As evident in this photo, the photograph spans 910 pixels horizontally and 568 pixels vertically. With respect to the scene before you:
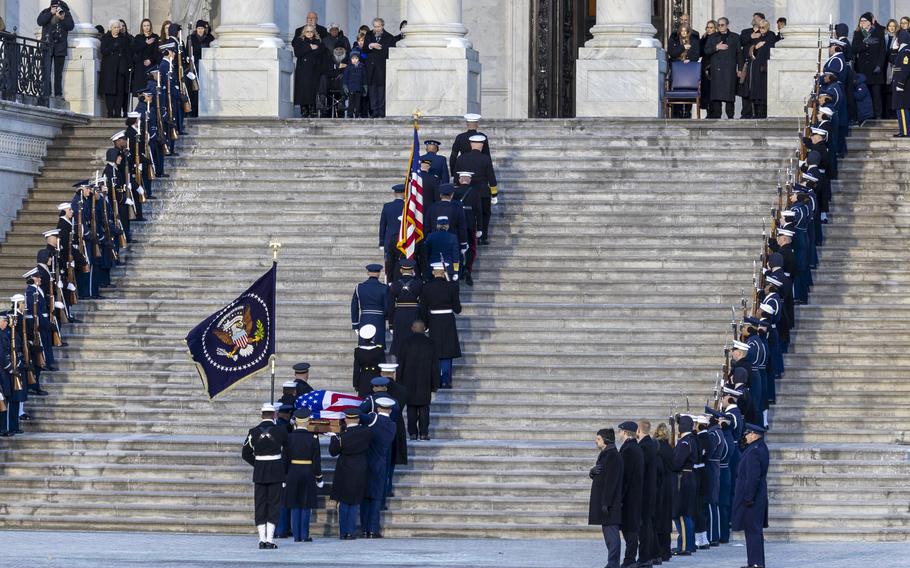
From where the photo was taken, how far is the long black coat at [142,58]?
38.9 meters

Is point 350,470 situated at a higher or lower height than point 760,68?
lower

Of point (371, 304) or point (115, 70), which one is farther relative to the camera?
point (115, 70)

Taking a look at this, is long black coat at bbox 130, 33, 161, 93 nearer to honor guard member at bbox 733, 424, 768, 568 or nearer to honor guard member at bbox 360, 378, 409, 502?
honor guard member at bbox 360, 378, 409, 502

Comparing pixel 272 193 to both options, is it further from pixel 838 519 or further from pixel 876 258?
pixel 838 519

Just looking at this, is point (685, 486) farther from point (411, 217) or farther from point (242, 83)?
point (242, 83)

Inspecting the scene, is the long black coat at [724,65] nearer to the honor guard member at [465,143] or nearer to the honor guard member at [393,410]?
the honor guard member at [465,143]

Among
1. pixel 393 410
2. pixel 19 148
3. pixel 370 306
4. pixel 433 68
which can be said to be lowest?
pixel 393 410

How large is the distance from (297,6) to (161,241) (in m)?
10.1

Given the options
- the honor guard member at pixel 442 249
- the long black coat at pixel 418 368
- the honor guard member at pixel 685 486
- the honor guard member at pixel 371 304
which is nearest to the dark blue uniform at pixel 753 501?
the honor guard member at pixel 685 486

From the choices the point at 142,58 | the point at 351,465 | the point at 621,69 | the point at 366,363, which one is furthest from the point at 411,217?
the point at 142,58

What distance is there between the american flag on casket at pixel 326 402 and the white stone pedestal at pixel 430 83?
10193 mm

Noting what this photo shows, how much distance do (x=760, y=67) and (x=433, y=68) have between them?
500 centimetres

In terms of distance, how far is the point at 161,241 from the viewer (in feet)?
110

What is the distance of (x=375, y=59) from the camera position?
3834 cm
